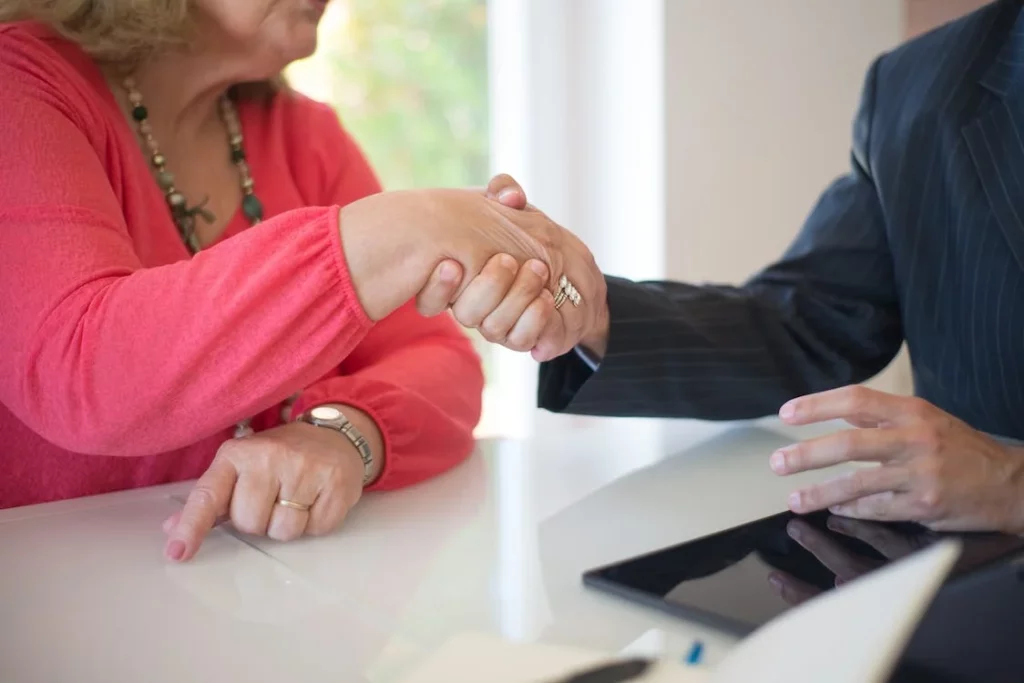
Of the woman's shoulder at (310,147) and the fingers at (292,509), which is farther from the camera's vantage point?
the woman's shoulder at (310,147)

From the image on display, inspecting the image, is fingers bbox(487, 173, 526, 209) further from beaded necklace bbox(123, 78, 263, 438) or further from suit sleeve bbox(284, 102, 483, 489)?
beaded necklace bbox(123, 78, 263, 438)

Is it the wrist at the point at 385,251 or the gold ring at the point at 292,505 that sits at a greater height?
the wrist at the point at 385,251

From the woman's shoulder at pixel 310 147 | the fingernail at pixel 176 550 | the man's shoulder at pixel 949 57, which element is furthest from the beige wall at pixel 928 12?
the fingernail at pixel 176 550

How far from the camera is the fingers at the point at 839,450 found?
29.8 inches

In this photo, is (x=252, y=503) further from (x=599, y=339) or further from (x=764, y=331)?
(x=764, y=331)

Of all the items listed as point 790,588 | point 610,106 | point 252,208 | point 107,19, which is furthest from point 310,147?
point 610,106

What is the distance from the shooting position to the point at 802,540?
0.71 m

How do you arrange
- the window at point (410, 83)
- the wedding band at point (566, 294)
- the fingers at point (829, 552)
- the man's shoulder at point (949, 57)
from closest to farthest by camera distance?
the fingers at point (829, 552)
the wedding band at point (566, 294)
the man's shoulder at point (949, 57)
the window at point (410, 83)

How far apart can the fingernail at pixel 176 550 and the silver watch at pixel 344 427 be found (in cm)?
17

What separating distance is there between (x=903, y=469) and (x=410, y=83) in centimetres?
148

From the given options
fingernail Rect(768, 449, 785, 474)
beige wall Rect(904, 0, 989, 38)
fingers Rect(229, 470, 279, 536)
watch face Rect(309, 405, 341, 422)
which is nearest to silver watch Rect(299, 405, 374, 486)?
watch face Rect(309, 405, 341, 422)

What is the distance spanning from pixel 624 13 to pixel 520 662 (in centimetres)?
168

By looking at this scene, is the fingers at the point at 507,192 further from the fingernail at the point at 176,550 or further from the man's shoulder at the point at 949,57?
the man's shoulder at the point at 949,57

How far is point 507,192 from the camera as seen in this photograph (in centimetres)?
90
